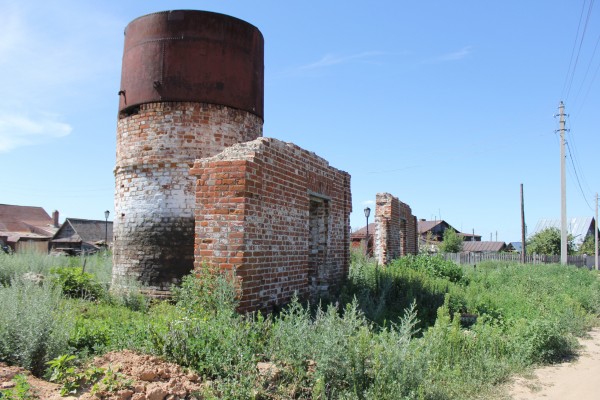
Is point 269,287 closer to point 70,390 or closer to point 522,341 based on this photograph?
point 70,390

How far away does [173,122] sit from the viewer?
8.67m

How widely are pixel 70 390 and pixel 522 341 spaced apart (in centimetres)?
560

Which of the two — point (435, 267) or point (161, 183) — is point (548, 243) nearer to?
point (435, 267)

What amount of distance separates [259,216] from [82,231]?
40454 mm

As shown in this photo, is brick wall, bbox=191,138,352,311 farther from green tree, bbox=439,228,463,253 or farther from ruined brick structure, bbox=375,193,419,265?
green tree, bbox=439,228,463,253

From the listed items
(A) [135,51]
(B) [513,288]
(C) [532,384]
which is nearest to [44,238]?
(A) [135,51]

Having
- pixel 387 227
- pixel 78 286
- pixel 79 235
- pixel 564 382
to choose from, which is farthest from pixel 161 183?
pixel 79 235

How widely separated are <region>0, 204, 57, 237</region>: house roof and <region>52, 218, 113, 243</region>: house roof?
11589mm

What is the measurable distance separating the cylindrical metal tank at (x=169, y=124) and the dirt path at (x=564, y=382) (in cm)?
568

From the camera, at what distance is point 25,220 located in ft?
184

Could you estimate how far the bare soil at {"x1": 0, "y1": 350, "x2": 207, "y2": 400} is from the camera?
131 inches

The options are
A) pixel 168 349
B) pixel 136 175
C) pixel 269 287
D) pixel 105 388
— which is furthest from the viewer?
pixel 136 175

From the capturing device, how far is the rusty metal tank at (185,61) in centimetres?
880

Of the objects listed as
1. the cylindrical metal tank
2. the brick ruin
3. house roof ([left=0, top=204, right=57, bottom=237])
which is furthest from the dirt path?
house roof ([left=0, top=204, right=57, bottom=237])
